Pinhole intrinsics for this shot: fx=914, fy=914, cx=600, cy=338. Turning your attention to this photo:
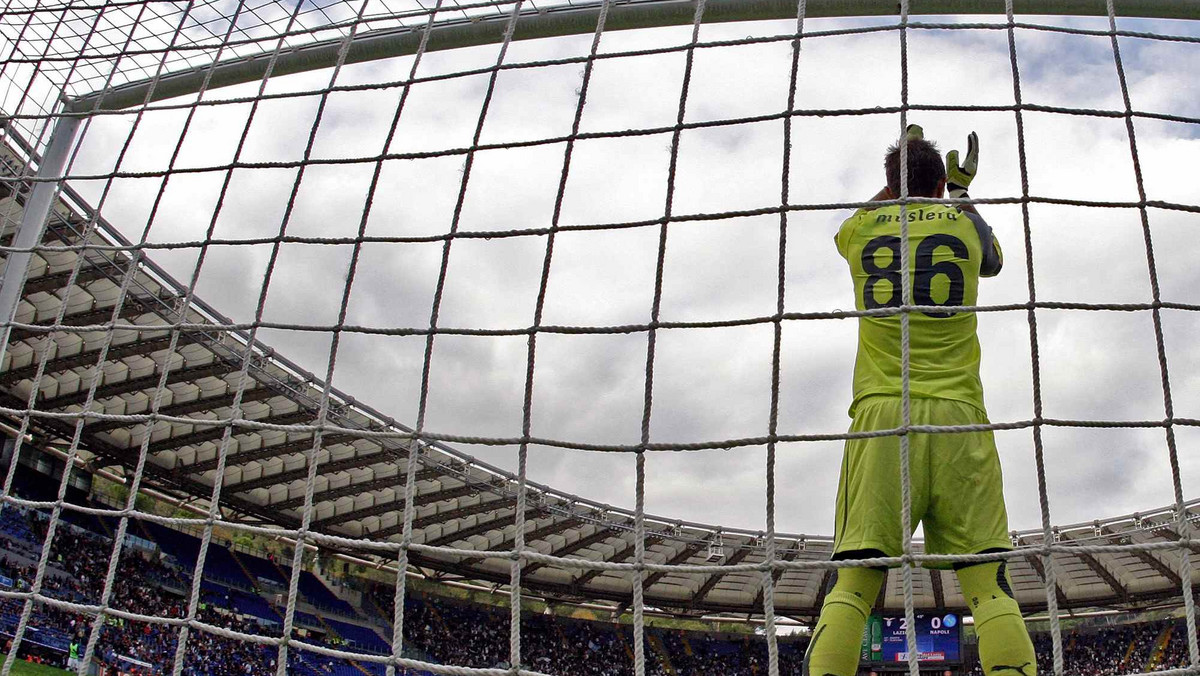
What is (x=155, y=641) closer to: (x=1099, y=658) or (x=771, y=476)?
(x=771, y=476)

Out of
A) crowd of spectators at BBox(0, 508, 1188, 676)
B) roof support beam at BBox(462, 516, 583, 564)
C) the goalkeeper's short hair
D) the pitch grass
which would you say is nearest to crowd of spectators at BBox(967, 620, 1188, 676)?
crowd of spectators at BBox(0, 508, 1188, 676)

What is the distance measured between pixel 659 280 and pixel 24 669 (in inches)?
509

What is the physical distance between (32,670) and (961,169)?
1394 cm

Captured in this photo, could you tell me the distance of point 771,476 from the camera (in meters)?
2.41

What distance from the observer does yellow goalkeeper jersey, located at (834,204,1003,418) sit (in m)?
2.26

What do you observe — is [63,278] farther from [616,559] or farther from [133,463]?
[616,559]

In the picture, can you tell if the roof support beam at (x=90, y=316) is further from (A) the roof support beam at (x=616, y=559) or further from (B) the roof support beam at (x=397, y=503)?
(A) the roof support beam at (x=616, y=559)

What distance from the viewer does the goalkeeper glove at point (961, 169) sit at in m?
2.41

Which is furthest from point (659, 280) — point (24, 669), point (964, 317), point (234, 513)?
point (234, 513)

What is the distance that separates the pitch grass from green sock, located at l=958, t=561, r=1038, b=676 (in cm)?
1263

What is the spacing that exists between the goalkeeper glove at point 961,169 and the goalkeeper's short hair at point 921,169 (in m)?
0.03

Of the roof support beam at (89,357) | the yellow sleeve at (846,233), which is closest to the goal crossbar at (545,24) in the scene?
the yellow sleeve at (846,233)

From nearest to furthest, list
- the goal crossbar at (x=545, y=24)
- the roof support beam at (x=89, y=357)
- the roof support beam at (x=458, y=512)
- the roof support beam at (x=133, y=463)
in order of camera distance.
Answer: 1. the goal crossbar at (x=545, y=24)
2. the roof support beam at (x=89, y=357)
3. the roof support beam at (x=133, y=463)
4. the roof support beam at (x=458, y=512)

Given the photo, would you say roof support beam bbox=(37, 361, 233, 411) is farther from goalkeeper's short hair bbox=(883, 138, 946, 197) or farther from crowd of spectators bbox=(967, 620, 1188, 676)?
crowd of spectators bbox=(967, 620, 1188, 676)
